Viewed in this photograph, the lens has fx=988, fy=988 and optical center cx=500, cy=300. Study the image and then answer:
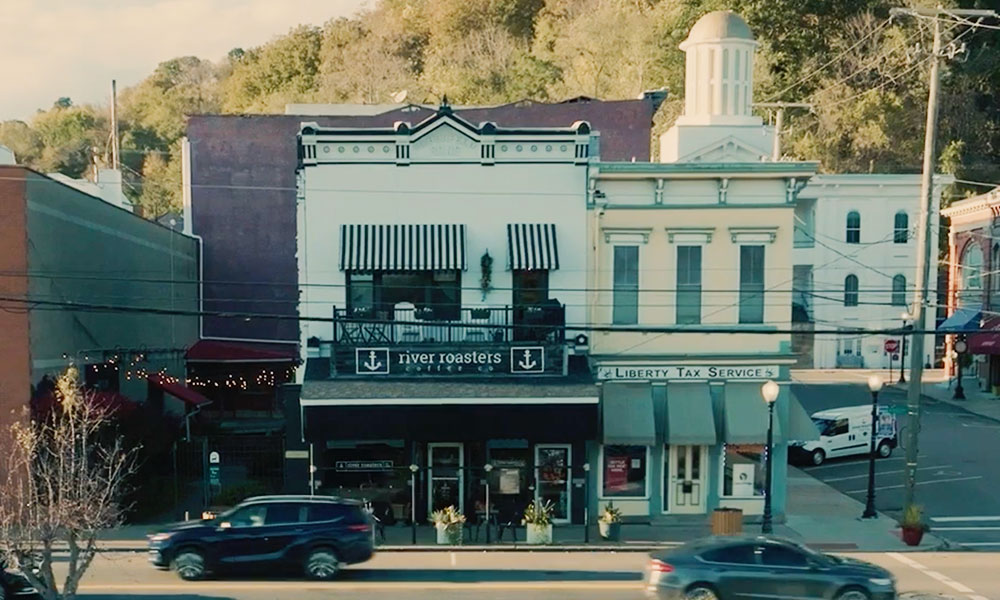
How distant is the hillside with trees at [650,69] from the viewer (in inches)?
2365

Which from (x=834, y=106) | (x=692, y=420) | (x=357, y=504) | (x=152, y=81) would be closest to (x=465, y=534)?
(x=357, y=504)

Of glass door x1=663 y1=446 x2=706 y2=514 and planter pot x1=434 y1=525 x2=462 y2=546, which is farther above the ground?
glass door x1=663 y1=446 x2=706 y2=514

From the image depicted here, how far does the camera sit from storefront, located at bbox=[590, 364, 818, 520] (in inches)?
976

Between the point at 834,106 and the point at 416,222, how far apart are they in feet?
143

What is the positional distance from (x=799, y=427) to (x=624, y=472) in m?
4.74

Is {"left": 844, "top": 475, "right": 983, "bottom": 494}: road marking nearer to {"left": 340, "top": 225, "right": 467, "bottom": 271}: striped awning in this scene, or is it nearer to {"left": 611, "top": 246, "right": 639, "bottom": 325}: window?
{"left": 611, "top": 246, "right": 639, "bottom": 325}: window

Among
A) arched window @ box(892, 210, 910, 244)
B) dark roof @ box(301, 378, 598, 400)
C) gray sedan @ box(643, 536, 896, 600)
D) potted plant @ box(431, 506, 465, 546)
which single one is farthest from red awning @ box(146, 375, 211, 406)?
arched window @ box(892, 210, 910, 244)

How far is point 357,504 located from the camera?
19656mm

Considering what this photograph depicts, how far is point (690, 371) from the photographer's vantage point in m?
25.0

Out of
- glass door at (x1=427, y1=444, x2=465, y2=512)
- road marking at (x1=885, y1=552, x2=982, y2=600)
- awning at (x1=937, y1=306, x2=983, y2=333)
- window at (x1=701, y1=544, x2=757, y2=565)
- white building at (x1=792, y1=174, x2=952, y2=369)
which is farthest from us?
white building at (x1=792, y1=174, x2=952, y2=369)

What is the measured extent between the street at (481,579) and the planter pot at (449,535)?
60cm

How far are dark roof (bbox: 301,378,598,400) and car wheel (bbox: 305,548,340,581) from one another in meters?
4.71

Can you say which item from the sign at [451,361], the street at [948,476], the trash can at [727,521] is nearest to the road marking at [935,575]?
the street at [948,476]

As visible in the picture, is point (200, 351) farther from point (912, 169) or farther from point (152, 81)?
point (152, 81)
